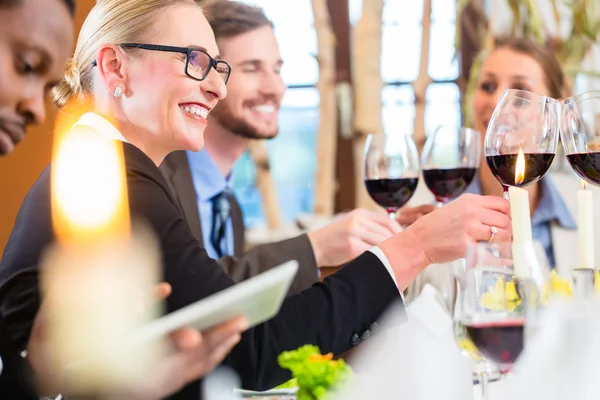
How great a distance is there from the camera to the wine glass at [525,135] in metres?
1.00

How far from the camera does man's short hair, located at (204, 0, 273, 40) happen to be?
2.18 m

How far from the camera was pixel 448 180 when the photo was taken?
1.44 meters

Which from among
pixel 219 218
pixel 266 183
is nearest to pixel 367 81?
pixel 266 183

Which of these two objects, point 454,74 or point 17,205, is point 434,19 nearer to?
point 454,74

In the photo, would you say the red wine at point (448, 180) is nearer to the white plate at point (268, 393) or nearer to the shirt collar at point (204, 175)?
the white plate at point (268, 393)

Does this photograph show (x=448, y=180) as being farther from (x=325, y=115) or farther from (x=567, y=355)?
(x=325, y=115)

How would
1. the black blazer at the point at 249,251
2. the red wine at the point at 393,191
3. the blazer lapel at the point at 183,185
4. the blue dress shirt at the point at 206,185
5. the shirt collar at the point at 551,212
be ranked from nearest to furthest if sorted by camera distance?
1. the red wine at the point at 393,191
2. the black blazer at the point at 249,251
3. the blazer lapel at the point at 183,185
4. the blue dress shirt at the point at 206,185
5. the shirt collar at the point at 551,212

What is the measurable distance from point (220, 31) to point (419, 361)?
5.36 ft

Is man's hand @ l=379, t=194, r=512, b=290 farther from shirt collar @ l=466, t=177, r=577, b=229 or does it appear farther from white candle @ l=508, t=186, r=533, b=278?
shirt collar @ l=466, t=177, r=577, b=229

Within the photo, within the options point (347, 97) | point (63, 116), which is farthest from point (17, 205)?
point (347, 97)

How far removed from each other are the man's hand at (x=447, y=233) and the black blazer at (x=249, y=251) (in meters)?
0.53

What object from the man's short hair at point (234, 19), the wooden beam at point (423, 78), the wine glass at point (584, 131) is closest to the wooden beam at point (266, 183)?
the wooden beam at point (423, 78)

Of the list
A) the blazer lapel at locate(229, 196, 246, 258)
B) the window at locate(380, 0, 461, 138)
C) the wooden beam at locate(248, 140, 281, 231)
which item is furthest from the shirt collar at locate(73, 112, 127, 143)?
the window at locate(380, 0, 461, 138)

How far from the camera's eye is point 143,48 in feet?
3.87
